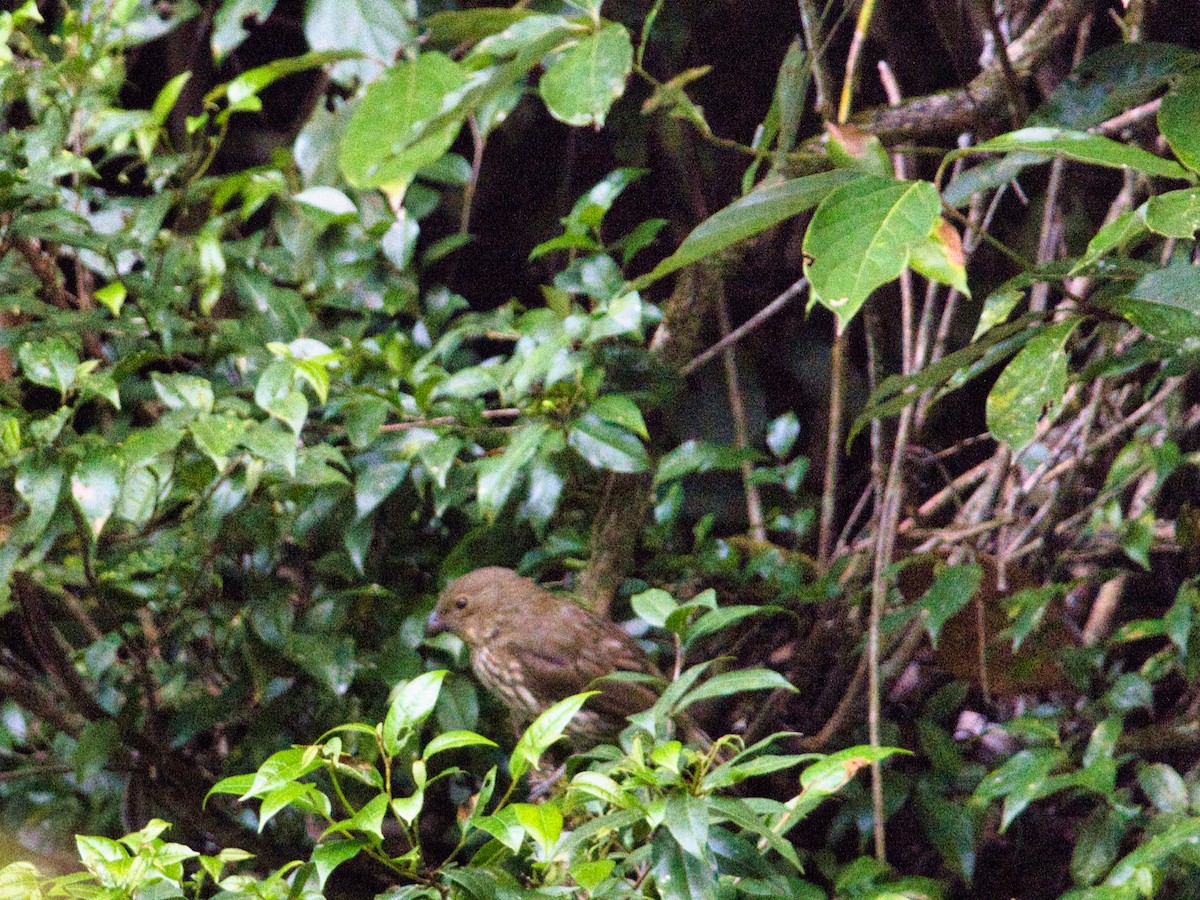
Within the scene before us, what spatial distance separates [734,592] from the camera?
2.83 meters

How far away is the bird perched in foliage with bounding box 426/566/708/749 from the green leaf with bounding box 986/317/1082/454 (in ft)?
3.97

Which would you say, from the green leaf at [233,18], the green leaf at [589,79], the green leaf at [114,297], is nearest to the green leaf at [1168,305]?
the green leaf at [589,79]

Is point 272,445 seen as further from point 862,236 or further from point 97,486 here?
point 862,236

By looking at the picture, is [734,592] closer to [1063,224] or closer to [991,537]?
[991,537]

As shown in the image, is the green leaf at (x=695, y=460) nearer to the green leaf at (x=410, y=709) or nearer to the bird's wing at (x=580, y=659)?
the bird's wing at (x=580, y=659)

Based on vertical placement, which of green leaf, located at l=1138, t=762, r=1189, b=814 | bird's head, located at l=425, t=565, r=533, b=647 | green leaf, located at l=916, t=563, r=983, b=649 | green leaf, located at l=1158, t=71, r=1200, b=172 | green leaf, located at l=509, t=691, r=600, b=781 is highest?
green leaf, located at l=1158, t=71, r=1200, b=172

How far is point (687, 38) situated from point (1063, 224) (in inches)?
43.7

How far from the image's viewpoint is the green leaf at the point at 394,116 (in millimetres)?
1413

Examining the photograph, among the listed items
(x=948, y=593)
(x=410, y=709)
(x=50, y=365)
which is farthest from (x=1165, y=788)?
(x=50, y=365)

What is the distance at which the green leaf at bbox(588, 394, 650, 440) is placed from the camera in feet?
7.50

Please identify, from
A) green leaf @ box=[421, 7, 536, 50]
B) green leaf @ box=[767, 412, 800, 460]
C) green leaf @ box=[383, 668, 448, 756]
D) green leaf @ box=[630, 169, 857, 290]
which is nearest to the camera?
green leaf @ box=[383, 668, 448, 756]

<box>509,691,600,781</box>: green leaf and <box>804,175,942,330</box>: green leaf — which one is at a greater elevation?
<box>804,175,942,330</box>: green leaf

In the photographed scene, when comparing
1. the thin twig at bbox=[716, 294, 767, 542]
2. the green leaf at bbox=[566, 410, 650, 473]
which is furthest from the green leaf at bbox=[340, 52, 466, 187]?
the thin twig at bbox=[716, 294, 767, 542]

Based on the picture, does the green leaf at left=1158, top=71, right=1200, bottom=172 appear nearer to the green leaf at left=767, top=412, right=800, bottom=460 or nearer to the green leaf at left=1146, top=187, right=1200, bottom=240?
the green leaf at left=1146, top=187, right=1200, bottom=240
